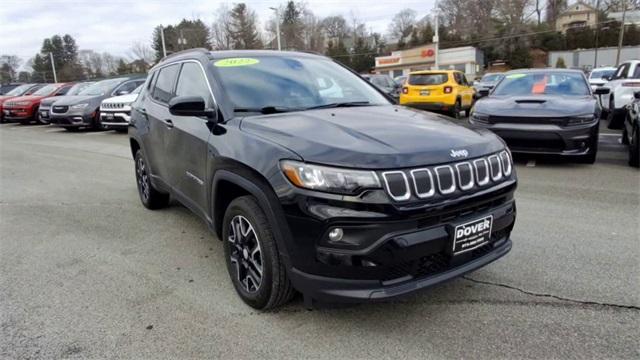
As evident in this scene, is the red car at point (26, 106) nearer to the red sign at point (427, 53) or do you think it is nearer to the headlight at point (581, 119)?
the headlight at point (581, 119)

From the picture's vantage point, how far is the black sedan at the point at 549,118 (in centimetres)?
672

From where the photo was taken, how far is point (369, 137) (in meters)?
2.72

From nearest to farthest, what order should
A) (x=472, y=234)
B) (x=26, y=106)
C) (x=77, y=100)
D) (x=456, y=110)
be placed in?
(x=472, y=234) → (x=456, y=110) → (x=77, y=100) → (x=26, y=106)

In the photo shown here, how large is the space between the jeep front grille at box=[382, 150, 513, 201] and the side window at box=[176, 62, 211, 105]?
1774 millimetres

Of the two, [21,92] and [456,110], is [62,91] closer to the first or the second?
[21,92]

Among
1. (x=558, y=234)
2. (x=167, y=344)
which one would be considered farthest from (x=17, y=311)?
(x=558, y=234)

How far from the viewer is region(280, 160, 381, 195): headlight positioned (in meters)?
2.38

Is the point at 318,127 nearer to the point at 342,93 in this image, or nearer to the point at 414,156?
the point at 414,156

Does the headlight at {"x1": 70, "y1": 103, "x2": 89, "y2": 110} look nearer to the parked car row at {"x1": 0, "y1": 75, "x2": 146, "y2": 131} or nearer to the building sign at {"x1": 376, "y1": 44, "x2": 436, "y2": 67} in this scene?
the parked car row at {"x1": 0, "y1": 75, "x2": 146, "y2": 131}

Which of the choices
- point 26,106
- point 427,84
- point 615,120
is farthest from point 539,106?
point 26,106

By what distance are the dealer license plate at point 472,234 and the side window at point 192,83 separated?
2.08m

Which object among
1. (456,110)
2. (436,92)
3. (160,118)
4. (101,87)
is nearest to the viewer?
(160,118)

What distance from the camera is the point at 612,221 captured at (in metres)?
4.67

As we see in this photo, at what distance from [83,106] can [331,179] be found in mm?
14997
